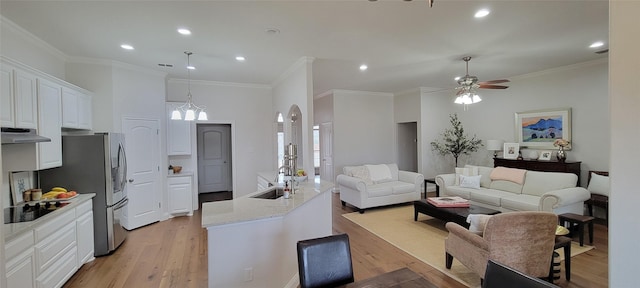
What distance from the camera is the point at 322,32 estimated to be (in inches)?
128

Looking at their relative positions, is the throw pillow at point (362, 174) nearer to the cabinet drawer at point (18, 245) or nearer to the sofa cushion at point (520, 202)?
the sofa cushion at point (520, 202)

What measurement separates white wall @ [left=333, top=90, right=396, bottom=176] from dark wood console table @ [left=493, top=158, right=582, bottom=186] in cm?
281

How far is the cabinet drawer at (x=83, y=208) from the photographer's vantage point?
3133 millimetres

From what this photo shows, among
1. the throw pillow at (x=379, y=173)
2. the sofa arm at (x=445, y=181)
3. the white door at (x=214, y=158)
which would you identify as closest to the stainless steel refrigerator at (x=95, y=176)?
the white door at (x=214, y=158)

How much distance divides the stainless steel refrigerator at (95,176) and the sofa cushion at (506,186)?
254 inches

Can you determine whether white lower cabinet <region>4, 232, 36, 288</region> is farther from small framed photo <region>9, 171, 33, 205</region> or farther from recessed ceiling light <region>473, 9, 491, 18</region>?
recessed ceiling light <region>473, 9, 491, 18</region>

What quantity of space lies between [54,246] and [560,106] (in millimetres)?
7993

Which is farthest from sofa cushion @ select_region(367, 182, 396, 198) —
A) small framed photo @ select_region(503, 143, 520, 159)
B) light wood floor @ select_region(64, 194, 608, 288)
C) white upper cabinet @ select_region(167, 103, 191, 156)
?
white upper cabinet @ select_region(167, 103, 191, 156)

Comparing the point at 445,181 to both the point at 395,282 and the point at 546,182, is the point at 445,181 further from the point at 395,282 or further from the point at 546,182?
the point at 395,282

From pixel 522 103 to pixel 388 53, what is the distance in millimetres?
3851

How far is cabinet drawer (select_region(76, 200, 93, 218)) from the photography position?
10.3ft

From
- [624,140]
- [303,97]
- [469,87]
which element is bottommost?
[624,140]

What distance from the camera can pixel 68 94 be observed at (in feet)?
11.7

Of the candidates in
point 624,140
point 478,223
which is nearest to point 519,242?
point 478,223
